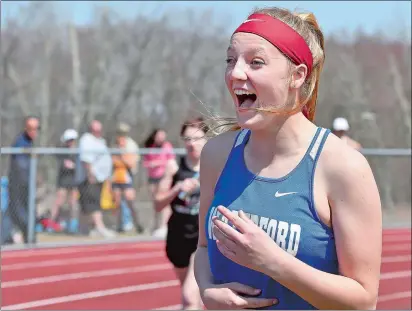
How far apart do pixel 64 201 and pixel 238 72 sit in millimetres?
11262

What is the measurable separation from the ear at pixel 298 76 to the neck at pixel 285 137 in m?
0.10

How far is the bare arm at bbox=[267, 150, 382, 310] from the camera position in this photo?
2.53 meters

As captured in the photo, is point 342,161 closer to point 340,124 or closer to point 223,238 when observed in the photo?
point 223,238

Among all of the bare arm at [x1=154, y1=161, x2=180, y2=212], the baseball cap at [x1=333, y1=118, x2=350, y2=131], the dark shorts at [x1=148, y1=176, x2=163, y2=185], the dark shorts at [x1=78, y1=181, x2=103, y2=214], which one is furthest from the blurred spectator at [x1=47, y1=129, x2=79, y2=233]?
the bare arm at [x1=154, y1=161, x2=180, y2=212]

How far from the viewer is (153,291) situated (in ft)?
33.7

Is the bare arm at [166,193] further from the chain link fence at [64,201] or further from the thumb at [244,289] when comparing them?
the chain link fence at [64,201]

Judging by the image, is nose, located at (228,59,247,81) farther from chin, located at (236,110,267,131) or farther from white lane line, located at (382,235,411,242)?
white lane line, located at (382,235,411,242)

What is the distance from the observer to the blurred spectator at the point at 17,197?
506 inches

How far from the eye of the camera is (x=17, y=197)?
12945 mm

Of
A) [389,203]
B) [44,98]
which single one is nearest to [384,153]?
[389,203]

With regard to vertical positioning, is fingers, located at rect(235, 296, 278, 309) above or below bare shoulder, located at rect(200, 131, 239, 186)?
below

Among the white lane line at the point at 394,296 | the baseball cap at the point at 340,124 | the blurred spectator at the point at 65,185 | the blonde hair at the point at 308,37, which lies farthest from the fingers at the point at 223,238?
the blurred spectator at the point at 65,185

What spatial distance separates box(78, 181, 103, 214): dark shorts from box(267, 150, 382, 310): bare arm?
11.3 m

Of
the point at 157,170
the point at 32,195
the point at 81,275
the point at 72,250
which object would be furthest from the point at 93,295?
the point at 157,170
